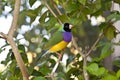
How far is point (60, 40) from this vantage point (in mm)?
1652

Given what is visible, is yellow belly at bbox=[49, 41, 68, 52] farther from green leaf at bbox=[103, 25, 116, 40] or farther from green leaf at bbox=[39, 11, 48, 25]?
green leaf at bbox=[103, 25, 116, 40]

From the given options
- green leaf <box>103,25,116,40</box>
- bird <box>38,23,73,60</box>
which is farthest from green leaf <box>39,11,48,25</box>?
green leaf <box>103,25,116,40</box>

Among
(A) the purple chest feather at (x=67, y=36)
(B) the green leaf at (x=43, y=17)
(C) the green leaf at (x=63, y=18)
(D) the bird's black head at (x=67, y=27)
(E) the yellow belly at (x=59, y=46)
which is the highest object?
(B) the green leaf at (x=43, y=17)

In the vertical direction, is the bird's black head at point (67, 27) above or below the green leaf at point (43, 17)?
below

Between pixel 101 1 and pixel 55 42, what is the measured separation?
35cm

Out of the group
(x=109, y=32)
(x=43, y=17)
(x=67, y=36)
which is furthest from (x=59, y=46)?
(x=109, y=32)

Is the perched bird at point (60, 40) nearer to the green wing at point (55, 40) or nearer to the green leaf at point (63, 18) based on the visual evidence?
the green wing at point (55, 40)

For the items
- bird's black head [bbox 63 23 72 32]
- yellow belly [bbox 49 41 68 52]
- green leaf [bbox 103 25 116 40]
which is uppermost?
bird's black head [bbox 63 23 72 32]

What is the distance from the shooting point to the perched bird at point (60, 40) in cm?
158

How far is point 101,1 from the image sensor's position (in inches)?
58.7

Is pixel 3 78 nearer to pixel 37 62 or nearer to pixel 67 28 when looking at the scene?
pixel 37 62

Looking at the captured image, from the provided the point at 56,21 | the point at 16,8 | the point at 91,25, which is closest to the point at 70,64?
the point at 56,21

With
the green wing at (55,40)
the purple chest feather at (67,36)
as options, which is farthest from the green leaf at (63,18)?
the green wing at (55,40)

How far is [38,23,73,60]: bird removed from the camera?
158cm
